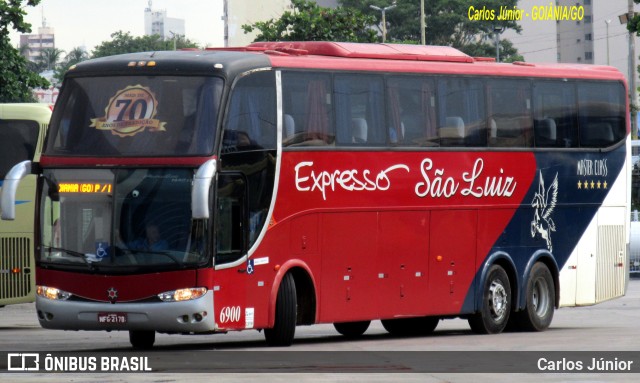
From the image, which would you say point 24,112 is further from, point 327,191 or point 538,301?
point 538,301

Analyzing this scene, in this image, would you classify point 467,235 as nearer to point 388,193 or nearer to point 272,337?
point 388,193

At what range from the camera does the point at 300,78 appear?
20156 millimetres

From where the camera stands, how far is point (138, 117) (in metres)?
18.6

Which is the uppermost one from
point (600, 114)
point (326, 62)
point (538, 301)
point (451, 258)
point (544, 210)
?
point (326, 62)

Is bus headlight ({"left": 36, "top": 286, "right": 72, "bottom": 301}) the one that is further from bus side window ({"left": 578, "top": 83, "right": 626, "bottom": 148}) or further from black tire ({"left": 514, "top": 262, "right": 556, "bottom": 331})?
bus side window ({"left": 578, "top": 83, "right": 626, "bottom": 148})

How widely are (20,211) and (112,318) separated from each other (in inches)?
358

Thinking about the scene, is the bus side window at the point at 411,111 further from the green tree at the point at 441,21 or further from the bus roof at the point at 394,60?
the green tree at the point at 441,21

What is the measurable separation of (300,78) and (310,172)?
1.28 meters

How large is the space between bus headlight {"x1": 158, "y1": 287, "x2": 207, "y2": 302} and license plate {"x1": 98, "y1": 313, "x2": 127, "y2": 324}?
0.51 m

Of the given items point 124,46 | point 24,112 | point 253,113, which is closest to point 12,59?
point 24,112

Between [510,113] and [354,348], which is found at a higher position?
[510,113]

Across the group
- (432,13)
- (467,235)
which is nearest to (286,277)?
(467,235)

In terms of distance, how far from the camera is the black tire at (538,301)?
24.5m

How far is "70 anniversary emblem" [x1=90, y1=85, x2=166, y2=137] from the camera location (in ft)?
60.8
